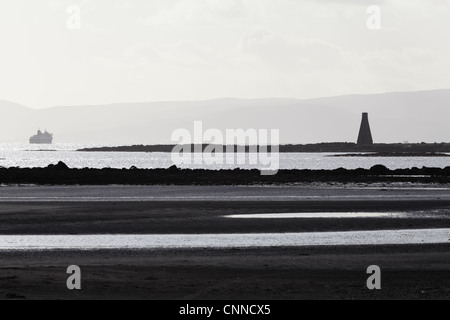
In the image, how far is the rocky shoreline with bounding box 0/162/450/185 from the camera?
63375 millimetres

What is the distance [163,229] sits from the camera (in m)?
26.0

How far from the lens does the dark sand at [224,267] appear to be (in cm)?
1420

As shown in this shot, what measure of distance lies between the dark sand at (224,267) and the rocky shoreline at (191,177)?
113 ft

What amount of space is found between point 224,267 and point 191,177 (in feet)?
173

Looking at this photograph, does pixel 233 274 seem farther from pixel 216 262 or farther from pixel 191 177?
pixel 191 177

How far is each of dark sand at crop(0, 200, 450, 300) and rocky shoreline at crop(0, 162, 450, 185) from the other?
34.4 m

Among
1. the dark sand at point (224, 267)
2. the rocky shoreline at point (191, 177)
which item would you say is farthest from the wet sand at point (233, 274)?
the rocky shoreline at point (191, 177)
